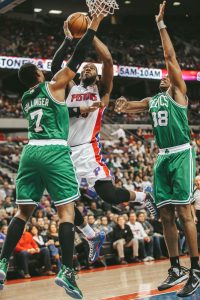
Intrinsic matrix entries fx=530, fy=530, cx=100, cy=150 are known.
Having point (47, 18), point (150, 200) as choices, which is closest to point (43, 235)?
point (150, 200)

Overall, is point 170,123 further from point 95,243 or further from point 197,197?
point 197,197

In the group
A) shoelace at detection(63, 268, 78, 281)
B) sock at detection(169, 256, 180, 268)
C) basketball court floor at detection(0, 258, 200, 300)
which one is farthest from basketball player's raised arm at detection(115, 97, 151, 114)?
basketball court floor at detection(0, 258, 200, 300)

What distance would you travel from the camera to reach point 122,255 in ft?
38.4

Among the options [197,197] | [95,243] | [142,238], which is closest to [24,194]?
[95,243]

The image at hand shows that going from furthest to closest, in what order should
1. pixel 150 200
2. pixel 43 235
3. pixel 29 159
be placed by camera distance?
pixel 43 235 → pixel 150 200 → pixel 29 159

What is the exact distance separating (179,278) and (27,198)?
1.87 metres

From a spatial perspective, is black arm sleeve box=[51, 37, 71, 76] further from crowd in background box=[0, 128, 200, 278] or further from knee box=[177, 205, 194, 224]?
crowd in background box=[0, 128, 200, 278]

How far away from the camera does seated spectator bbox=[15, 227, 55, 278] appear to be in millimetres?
9812

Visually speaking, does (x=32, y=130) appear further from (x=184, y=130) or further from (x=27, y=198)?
(x=184, y=130)

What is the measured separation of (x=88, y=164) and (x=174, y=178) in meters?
1.05

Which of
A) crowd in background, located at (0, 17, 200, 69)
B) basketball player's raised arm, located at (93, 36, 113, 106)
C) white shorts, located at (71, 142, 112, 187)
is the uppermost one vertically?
crowd in background, located at (0, 17, 200, 69)

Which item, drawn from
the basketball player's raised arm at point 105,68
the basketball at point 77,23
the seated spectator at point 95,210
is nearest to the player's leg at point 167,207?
the basketball player's raised arm at point 105,68

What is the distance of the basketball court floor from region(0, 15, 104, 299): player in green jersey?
2.24m

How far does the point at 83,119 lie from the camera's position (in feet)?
19.6
